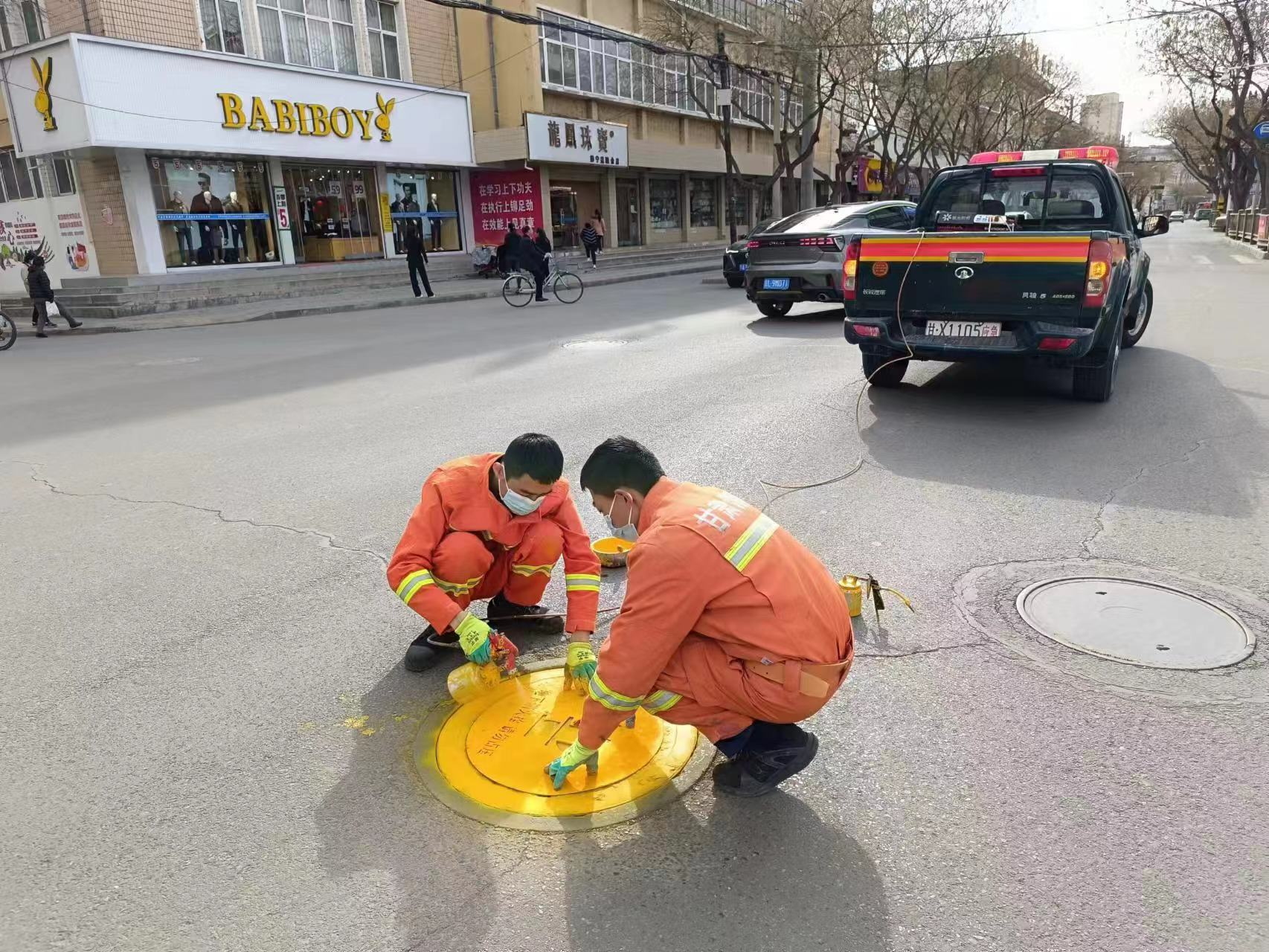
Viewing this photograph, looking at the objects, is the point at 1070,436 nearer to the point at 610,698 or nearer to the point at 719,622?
the point at 719,622

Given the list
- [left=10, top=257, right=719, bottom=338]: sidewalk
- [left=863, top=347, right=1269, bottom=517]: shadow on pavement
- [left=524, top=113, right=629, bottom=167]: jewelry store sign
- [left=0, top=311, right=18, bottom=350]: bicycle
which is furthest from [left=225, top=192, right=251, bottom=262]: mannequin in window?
[left=863, top=347, right=1269, bottom=517]: shadow on pavement

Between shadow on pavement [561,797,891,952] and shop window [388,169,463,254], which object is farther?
shop window [388,169,463,254]

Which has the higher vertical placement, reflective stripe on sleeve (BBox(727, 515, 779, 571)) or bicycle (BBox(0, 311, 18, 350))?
reflective stripe on sleeve (BBox(727, 515, 779, 571))

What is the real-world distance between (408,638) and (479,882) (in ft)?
4.84

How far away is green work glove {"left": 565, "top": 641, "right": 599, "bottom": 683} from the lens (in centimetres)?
299

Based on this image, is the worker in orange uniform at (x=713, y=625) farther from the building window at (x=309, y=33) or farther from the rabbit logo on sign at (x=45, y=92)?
the building window at (x=309, y=33)

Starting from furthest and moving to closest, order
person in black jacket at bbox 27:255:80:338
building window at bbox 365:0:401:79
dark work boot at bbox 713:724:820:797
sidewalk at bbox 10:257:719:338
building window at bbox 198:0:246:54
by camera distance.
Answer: building window at bbox 365:0:401:79 → building window at bbox 198:0:246:54 → sidewalk at bbox 10:257:719:338 → person in black jacket at bbox 27:255:80:338 → dark work boot at bbox 713:724:820:797

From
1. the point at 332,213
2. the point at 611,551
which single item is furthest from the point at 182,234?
the point at 611,551

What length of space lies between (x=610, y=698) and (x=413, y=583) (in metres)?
1.03

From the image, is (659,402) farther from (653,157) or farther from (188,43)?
(653,157)

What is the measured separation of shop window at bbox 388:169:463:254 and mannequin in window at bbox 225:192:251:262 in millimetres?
4564

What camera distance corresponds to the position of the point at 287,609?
387 cm

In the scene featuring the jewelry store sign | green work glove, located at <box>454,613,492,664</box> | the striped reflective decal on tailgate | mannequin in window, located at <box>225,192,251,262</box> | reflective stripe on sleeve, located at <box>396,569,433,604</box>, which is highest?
the jewelry store sign

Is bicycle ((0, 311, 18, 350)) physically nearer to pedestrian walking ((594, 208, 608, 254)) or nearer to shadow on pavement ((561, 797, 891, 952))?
shadow on pavement ((561, 797, 891, 952))
